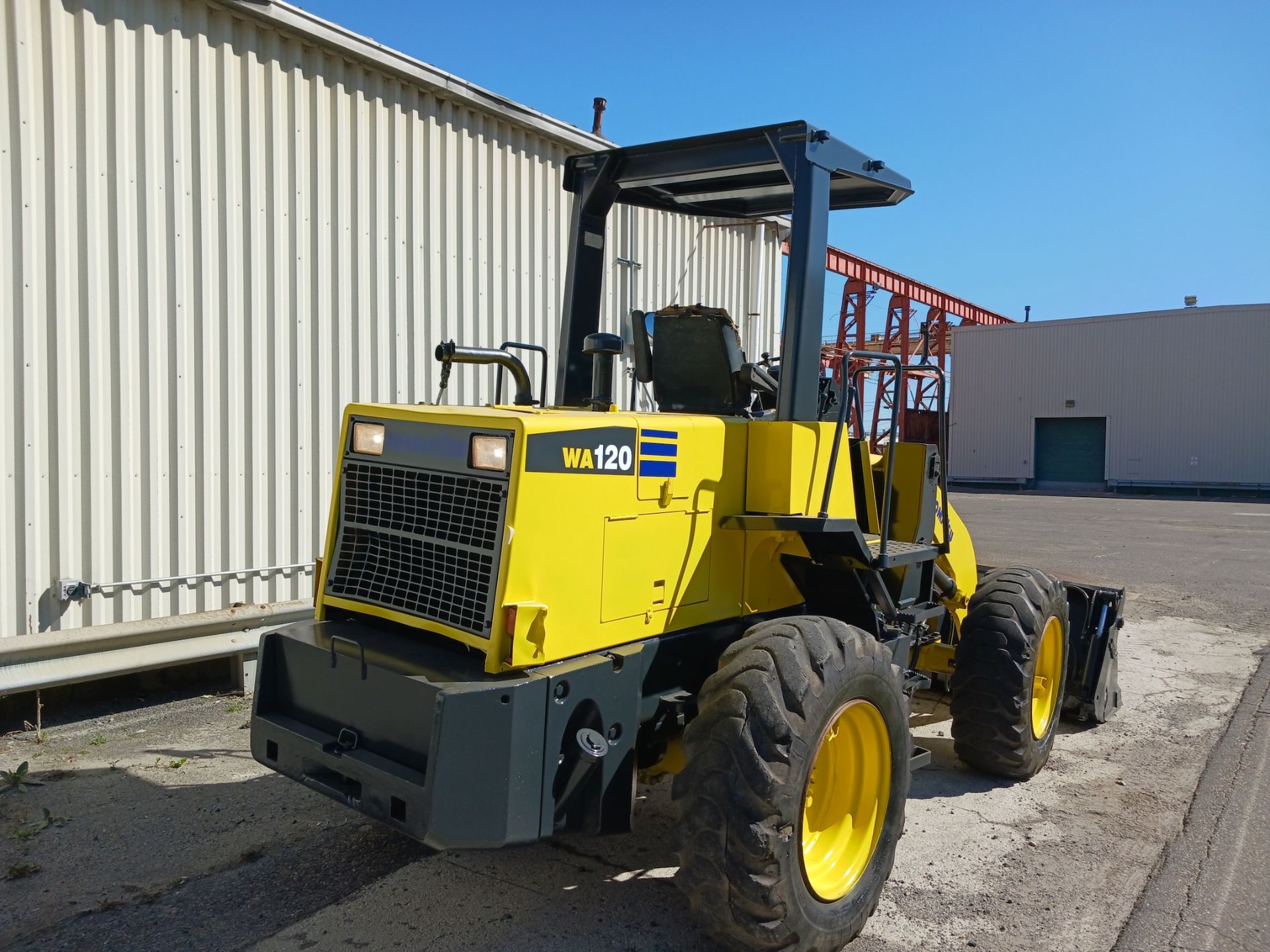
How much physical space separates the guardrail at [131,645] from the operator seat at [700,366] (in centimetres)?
328

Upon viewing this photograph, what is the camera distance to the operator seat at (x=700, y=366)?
4.30m

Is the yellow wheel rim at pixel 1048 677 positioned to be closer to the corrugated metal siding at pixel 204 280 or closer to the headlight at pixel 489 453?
the headlight at pixel 489 453

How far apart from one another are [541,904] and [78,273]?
456cm

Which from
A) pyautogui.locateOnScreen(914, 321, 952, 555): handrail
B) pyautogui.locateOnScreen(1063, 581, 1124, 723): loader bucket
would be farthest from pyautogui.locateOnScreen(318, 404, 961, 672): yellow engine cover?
pyautogui.locateOnScreen(1063, 581, 1124, 723): loader bucket

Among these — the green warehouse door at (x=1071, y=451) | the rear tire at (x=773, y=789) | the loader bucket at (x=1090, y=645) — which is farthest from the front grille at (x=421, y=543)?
the green warehouse door at (x=1071, y=451)

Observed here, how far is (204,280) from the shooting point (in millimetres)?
6336

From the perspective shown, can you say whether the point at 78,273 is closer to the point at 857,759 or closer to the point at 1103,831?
the point at 857,759

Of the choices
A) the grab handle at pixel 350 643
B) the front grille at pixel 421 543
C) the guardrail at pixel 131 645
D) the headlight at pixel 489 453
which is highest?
the headlight at pixel 489 453

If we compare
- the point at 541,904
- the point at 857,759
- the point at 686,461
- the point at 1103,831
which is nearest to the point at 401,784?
the point at 541,904

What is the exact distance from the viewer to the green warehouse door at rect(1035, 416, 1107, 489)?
34469mm

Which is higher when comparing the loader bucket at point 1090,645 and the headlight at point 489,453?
the headlight at point 489,453

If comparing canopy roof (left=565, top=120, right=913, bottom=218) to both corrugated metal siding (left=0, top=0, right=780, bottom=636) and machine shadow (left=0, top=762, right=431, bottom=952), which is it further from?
machine shadow (left=0, top=762, right=431, bottom=952)

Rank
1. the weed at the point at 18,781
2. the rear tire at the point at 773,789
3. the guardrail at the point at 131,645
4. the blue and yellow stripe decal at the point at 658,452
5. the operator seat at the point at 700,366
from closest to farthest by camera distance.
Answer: the rear tire at the point at 773,789 < the blue and yellow stripe decal at the point at 658,452 < the operator seat at the point at 700,366 < the weed at the point at 18,781 < the guardrail at the point at 131,645

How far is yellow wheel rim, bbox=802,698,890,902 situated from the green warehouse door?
112 feet
